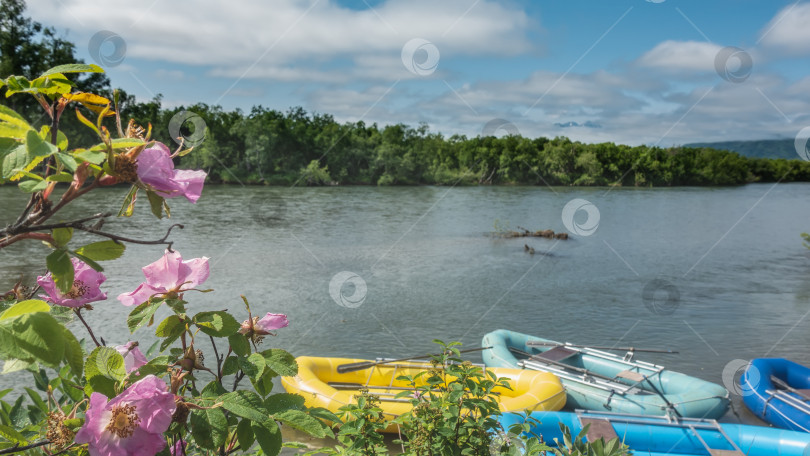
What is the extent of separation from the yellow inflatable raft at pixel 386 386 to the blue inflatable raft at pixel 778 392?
2.43 metres

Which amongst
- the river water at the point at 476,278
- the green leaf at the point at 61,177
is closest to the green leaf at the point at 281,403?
the green leaf at the point at 61,177

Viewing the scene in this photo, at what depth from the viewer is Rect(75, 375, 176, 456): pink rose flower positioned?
2.35 feet

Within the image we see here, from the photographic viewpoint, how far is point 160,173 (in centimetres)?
67

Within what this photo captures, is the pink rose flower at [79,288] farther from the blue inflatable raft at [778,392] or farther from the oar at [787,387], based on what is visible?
the oar at [787,387]

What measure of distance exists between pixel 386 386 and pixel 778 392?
443cm

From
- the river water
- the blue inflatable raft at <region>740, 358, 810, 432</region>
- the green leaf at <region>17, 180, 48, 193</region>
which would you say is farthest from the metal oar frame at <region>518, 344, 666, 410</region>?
the green leaf at <region>17, 180, 48, 193</region>

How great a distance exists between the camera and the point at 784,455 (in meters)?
4.52

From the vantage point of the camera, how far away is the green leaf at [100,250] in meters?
0.75

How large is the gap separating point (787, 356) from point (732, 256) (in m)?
11.0

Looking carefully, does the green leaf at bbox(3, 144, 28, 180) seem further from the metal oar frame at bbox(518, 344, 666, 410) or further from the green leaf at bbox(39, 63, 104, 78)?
the metal oar frame at bbox(518, 344, 666, 410)

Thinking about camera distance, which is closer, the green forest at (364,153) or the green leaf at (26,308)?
the green leaf at (26,308)

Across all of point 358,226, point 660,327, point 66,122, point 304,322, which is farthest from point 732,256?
point 66,122

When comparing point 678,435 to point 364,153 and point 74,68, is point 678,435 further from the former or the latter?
point 364,153

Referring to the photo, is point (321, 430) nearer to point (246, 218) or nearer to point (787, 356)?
point (787, 356)
